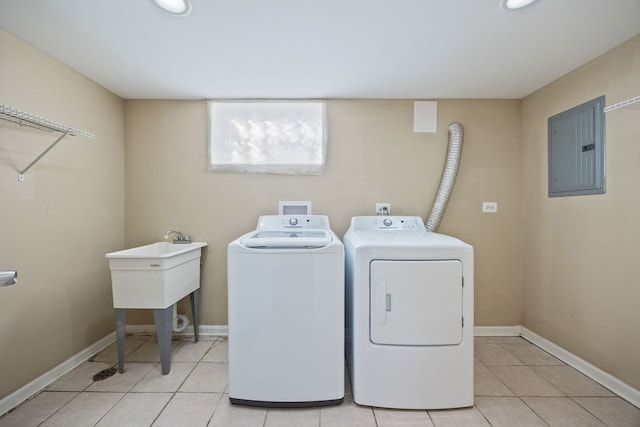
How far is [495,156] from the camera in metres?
2.58

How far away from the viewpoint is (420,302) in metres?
1.58

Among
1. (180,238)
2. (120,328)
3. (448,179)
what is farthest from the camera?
(180,238)

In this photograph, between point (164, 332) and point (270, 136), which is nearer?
point (164, 332)

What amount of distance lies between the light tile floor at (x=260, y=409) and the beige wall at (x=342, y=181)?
66 cm

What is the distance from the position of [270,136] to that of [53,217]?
1672 millimetres

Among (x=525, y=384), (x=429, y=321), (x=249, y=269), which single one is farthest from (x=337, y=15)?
(x=525, y=384)

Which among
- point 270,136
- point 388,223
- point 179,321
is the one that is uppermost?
point 270,136

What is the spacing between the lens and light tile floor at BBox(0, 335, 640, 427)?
5.04 ft

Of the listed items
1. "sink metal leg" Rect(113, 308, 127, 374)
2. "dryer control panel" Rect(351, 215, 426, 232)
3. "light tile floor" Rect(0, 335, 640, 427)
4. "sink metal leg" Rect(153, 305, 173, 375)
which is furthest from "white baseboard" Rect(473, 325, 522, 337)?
"sink metal leg" Rect(113, 308, 127, 374)

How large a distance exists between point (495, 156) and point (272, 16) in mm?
2218

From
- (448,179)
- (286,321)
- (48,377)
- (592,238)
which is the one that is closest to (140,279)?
(48,377)

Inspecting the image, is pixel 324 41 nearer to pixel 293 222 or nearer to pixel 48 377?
pixel 293 222

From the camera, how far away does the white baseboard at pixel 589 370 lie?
1.68 m

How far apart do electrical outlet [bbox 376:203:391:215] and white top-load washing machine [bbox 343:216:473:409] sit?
95 centimetres
